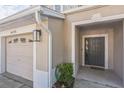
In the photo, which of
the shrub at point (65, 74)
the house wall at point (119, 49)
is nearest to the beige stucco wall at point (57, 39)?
the shrub at point (65, 74)

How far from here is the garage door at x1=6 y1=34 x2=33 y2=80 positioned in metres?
6.00

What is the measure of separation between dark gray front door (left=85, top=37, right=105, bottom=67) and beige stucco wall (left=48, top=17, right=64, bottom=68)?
2.99 m

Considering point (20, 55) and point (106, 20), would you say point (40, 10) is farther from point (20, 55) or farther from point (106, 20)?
point (20, 55)

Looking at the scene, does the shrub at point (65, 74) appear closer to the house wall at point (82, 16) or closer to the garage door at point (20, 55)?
the house wall at point (82, 16)

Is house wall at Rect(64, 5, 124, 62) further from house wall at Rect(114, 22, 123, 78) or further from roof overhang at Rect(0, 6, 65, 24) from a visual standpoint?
house wall at Rect(114, 22, 123, 78)

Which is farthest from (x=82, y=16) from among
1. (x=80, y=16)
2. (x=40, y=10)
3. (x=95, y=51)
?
(x=95, y=51)

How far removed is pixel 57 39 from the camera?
16.7 feet

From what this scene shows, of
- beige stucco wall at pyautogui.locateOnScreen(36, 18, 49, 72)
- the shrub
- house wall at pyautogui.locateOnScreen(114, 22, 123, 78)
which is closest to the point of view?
the shrub

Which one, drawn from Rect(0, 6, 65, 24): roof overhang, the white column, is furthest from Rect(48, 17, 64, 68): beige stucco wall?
the white column

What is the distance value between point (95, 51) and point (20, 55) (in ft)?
15.1

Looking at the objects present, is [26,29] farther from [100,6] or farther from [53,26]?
[100,6]

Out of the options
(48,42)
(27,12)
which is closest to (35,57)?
(48,42)

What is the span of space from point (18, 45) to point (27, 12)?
2.76 meters
